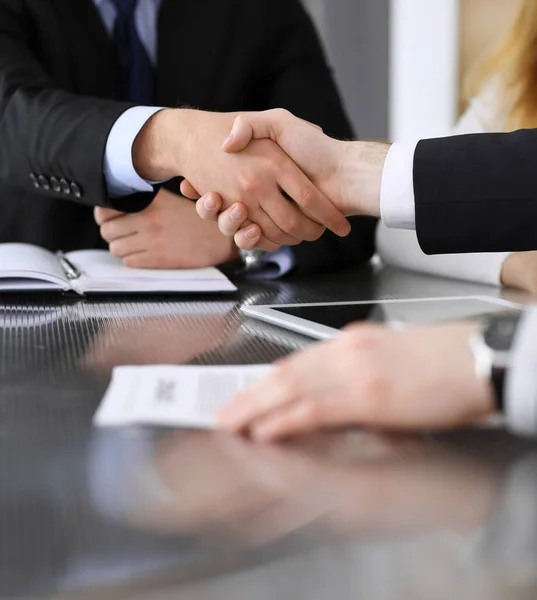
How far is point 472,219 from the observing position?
1.12m

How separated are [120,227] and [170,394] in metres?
0.81

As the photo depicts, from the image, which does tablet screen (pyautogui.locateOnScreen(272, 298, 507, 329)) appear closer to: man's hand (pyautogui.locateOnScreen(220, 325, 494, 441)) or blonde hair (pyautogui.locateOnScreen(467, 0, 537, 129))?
man's hand (pyautogui.locateOnScreen(220, 325, 494, 441))

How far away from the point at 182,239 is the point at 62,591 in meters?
1.07

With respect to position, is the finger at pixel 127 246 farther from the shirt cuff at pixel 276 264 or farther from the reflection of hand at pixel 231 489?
the reflection of hand at pixel 231 489

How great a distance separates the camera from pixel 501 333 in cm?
58

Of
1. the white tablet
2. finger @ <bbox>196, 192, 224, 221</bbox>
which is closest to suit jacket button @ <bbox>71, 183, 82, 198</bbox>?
finger @ <bbox>196, 192, 224, 221</bbox>

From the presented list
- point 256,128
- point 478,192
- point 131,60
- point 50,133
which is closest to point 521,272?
point 478,192

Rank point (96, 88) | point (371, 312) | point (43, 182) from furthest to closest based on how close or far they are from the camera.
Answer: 1. point (96, 88)
2. point (43, 182)
3. point (371, 312)

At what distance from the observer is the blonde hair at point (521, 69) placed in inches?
65.2

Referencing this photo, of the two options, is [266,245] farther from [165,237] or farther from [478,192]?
[478,192]

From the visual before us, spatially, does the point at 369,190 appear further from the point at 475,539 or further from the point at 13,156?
the point at 475,539

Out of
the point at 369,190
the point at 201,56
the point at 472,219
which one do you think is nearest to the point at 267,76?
the point at 201,56

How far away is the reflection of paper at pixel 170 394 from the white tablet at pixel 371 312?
0.19 m

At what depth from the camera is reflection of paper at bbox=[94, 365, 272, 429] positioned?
0.61 metres
